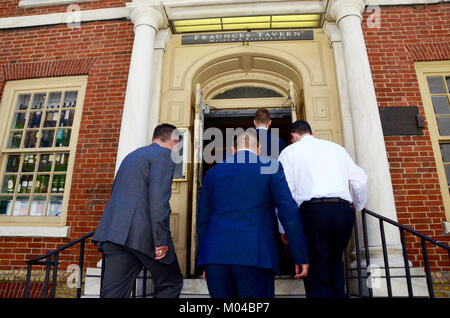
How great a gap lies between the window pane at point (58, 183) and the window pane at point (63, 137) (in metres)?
0.53

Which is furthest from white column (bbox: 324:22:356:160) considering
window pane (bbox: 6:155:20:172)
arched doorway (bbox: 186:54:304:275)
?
window pane (bbox: 6:155:20:172)

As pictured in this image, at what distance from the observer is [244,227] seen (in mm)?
2033

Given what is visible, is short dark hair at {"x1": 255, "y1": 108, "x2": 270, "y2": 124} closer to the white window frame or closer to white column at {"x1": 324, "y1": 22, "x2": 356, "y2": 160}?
white column at {"x1": 324, "y1": 22, "x2": 356, "y2": 160}

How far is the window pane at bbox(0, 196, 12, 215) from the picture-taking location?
16.9 ft

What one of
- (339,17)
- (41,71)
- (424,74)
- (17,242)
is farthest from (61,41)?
(424,74)

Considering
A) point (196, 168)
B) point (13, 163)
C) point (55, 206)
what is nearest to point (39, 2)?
point (13, 163)

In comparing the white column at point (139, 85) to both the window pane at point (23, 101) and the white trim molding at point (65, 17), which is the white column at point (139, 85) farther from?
the window pane at point (23, 101)

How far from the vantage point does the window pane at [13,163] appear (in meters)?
5.41

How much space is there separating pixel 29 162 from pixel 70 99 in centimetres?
125

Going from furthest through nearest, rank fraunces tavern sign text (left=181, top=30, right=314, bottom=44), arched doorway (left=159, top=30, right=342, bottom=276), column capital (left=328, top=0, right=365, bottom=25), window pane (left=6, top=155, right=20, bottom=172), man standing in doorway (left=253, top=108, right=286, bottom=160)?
fraunces tavern sign text (left=181, top=30, right=314, bottom=44) < window pane (left=6, top=155, right=20, bottom=172) < column capital (left=328, top=0, right=365, bottom=25) < arched doorway (left=159, top=30, right=342, bottom=276) < man standing in doorway (left=253, top=108, right=286, bottom=160)

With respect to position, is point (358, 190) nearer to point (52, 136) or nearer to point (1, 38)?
point (52, 136)

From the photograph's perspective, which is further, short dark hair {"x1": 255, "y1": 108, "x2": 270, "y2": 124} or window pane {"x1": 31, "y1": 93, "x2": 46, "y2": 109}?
window pane {"x1": 31, "y1": 93, "x2": 46, "y2": 109}

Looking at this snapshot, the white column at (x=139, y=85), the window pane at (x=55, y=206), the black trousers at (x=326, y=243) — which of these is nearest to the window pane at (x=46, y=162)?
the window pane at (x=55, y=206)

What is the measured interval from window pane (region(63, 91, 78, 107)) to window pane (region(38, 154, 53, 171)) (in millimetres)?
923
